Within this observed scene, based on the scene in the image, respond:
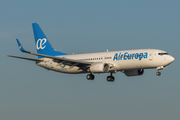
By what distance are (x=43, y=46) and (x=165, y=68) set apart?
28835 millimetres

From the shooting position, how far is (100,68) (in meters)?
67.1

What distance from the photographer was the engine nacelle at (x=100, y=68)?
67.1m

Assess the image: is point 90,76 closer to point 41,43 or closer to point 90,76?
point 90,76

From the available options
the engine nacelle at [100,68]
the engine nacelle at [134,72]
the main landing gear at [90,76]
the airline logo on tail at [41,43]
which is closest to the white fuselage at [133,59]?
the engine nacelle at [100,68]

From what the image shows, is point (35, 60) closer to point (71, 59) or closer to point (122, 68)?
point (71, 59)

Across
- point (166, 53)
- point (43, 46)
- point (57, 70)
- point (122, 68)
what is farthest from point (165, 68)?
point (43, 46)

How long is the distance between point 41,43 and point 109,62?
65.1 ft

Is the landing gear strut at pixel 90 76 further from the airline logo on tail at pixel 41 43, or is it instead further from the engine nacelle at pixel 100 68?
the airline logo on tail at pixel 41 43

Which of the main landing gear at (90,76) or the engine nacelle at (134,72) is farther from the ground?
the engine nacelle at (134,72)

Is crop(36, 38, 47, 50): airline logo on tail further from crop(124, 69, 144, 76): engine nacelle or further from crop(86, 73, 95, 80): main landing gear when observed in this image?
crop(124, 69, 144, 76): engine nacelle

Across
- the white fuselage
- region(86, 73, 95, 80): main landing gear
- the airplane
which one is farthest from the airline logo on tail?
region(86, 73, 95, 80): main landing gear

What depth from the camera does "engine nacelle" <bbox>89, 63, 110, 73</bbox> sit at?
67100 mm

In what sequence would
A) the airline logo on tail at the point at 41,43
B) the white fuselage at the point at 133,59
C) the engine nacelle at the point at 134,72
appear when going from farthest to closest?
1. the airline logo on tail at the point at 41,43
2. the engine nacelle at the point at 134,72
3. the white fuselage at the point at 133,59

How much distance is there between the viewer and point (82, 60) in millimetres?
73250
